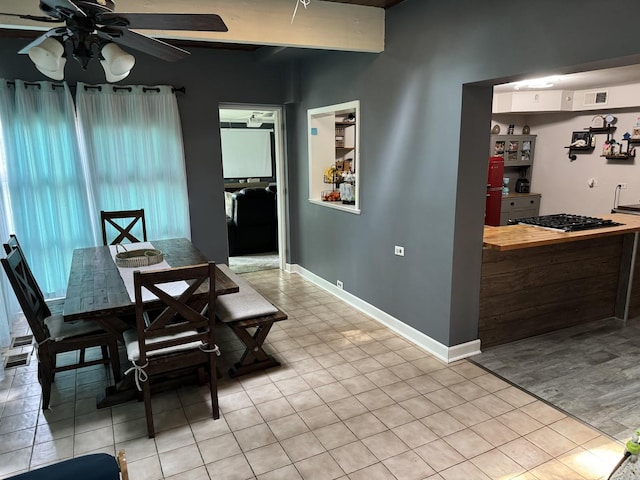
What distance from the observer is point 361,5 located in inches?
138

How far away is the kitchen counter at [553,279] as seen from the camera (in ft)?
11.4

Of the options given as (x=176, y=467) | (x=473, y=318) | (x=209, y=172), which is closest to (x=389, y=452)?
(x=176, y=467)

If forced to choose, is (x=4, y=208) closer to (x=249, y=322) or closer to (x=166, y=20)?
(x=249, y=322)

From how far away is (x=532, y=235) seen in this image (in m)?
3.47

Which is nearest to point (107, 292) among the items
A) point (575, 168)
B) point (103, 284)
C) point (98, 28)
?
point (103, 284)

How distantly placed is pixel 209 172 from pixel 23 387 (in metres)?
2.97

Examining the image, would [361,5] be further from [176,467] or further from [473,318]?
[176,467]

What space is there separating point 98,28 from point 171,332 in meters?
1.59

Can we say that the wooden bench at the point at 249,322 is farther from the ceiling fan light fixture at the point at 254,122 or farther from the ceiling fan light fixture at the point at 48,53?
the ceiling fan light fixture at the point at 254,122

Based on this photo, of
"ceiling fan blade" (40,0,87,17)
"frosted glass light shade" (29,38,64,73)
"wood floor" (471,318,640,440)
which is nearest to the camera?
"ceiling fan blade" (40,0,87,17)

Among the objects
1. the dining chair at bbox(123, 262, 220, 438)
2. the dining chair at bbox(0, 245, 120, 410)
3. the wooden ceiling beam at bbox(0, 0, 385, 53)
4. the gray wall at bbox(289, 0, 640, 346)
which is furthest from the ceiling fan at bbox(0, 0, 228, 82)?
the gray wall at bbox(289, 0, 640, 346)

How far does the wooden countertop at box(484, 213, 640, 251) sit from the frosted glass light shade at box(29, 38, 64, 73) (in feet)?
9.79

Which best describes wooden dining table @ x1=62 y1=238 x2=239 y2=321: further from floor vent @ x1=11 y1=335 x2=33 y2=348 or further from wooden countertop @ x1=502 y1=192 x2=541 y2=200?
wooden countertop @ x1=502 y1=192 x2=541 y2=200

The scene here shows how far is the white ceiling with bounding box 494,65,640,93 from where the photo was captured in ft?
13.8
